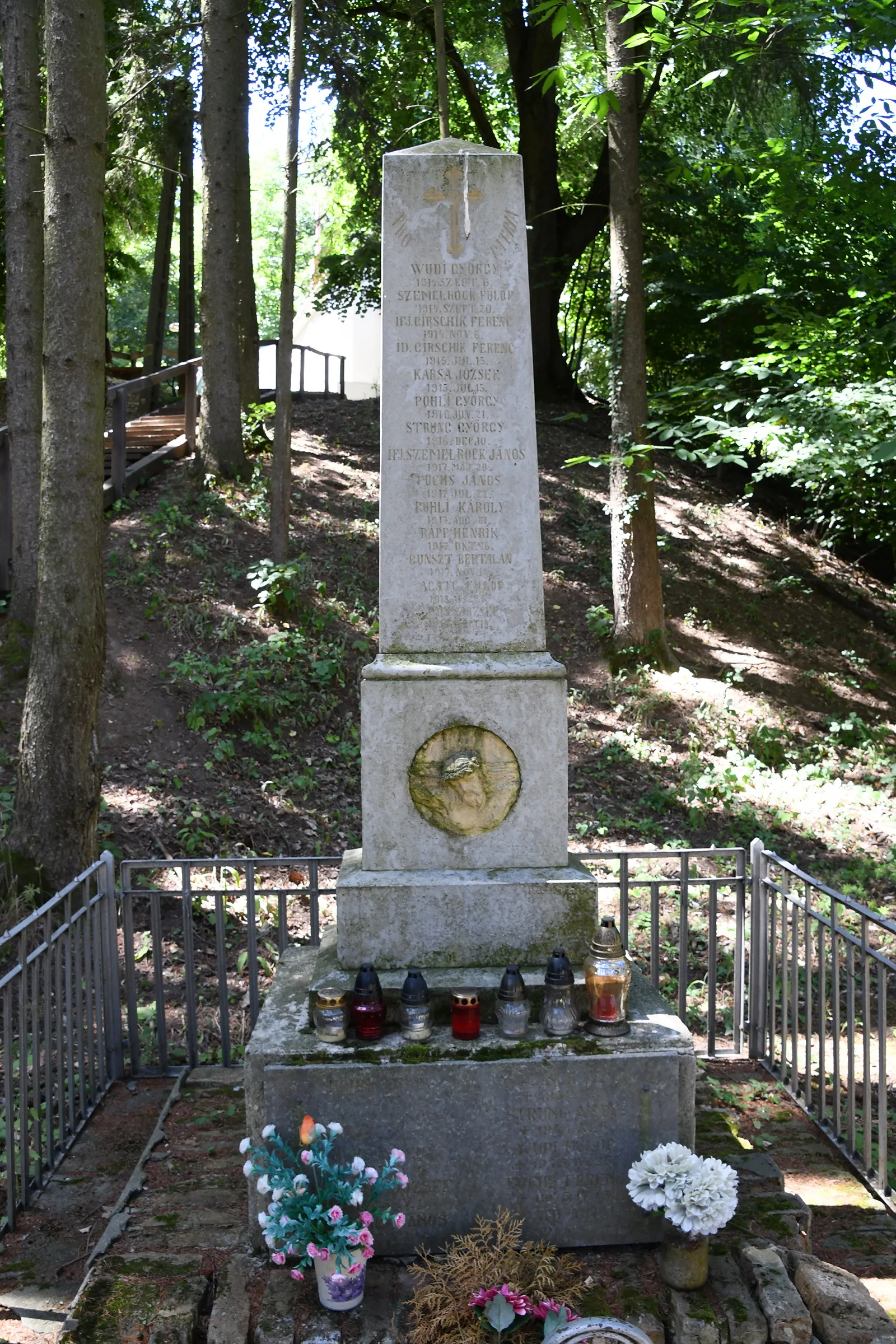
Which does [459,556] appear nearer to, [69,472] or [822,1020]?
[822,1020]

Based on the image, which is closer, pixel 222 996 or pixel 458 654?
pixel 458 654

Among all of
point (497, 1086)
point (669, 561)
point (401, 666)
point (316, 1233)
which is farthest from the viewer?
point (669, 561)

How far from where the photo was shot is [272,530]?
11500 millimetres

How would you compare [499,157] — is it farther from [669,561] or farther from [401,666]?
[669,561]

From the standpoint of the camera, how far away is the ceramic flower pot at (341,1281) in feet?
11.5

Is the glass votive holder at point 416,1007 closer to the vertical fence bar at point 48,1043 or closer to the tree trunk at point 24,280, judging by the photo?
the vertical fence bar at point 48,1043

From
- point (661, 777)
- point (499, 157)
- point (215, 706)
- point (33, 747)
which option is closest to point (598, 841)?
point (661, 777)

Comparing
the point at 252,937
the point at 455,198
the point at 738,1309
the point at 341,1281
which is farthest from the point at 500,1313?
the point at 455,198

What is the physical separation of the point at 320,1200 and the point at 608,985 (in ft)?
4.09

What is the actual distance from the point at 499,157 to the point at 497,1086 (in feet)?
12.0

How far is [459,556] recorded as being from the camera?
4664mm

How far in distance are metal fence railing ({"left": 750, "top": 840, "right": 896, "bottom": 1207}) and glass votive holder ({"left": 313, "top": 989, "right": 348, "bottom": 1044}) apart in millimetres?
2014

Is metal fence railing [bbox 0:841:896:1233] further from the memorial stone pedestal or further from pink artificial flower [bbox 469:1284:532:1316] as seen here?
pink artificial flower [bbox 469:1284:532:1316]

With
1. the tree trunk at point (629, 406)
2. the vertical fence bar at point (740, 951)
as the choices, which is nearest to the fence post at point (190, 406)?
the tree trunk at point (629, 406)
